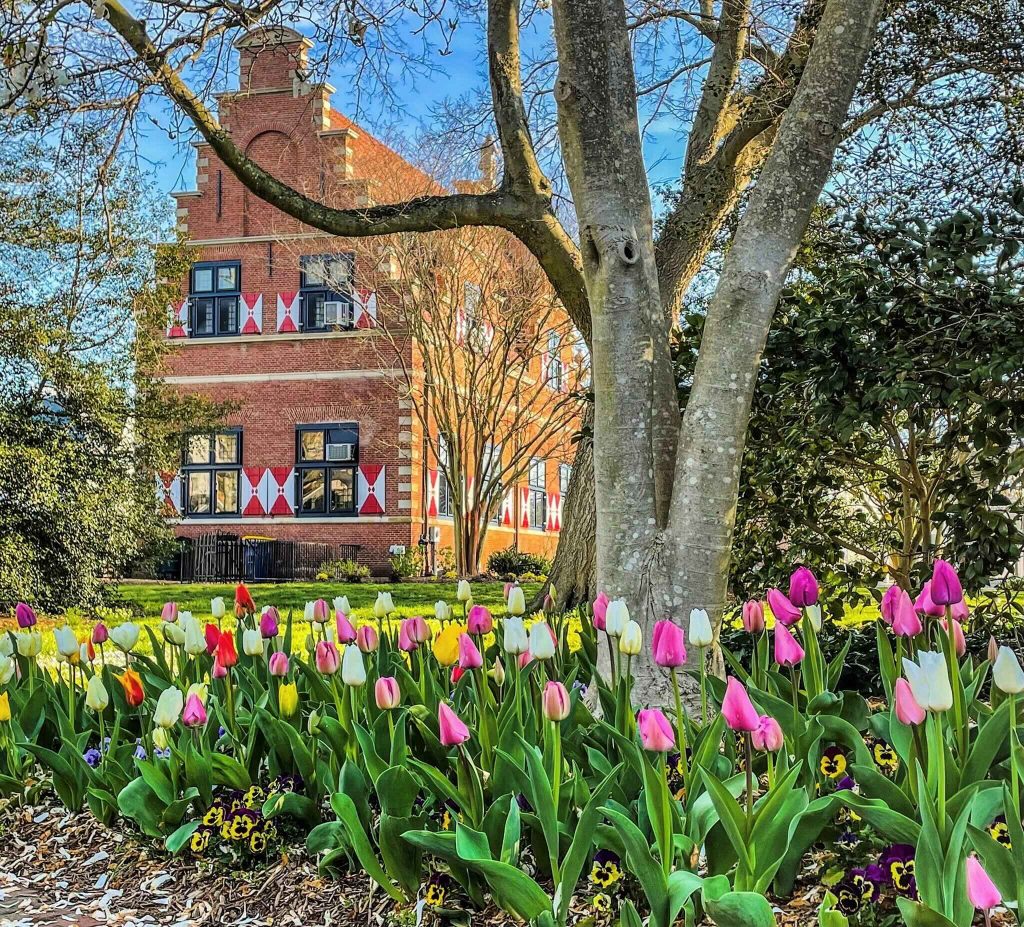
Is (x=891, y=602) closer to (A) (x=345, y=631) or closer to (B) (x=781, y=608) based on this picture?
(B) (x=781, y=608)

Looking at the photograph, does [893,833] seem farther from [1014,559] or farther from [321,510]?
[321,510]

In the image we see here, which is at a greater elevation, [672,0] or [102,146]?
[672,0]

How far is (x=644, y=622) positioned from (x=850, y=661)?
83.2 inches

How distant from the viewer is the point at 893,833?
194 centimetres

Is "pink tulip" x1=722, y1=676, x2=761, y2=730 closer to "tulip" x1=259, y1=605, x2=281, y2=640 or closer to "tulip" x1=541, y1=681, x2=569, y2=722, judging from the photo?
"tulip" x1=541, y1=681, x2=569, y2=722

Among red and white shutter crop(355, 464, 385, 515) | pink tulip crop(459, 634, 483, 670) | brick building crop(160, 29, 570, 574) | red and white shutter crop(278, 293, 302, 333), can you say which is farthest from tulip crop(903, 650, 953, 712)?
red and white shutter crop(278, 293, 302, 333)

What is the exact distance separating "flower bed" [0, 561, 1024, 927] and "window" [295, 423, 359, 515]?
1718 cm

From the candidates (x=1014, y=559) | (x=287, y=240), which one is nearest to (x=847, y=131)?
(x=1014, y=559)

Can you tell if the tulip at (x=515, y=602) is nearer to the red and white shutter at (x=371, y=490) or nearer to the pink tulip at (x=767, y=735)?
the pink tulip at (x=767, y=735)

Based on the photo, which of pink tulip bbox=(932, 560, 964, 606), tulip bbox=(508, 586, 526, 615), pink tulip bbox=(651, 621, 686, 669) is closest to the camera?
pink tulip bbox=(651, 621, 686, 669)

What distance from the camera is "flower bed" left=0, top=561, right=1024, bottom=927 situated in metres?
1.93

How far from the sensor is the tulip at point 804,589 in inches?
110

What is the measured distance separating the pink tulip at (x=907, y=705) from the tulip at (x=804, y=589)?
2.90 feet

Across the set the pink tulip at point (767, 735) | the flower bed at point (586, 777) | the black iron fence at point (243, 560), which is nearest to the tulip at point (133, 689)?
the flower bed at point (586, 777)
